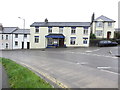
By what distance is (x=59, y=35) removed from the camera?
97.9ft

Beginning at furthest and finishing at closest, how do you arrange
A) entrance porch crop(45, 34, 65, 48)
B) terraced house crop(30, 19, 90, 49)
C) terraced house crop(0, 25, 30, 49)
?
terraced house crop(0, 25, 30, 49) < entrance porch crop(45, 34, 65, 48) < terraced house crop(30, 19, 90, 49)

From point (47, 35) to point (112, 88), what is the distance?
2693 centimetres

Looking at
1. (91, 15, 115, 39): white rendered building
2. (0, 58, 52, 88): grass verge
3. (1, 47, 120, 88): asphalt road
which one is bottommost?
(1, 47, 120, 88): asphalt road

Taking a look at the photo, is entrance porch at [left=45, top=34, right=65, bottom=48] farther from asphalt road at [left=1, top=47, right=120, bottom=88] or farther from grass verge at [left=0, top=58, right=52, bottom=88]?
grass verge at [left=0, top=58, right=52, bottom=88]

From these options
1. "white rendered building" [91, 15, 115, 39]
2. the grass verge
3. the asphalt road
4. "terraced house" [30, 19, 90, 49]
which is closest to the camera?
→ the grass verge

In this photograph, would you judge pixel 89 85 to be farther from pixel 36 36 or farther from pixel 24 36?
pixel 24 36

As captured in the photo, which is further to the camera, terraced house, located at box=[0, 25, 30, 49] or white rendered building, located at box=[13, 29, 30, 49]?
terraced house, located at box=[0, 25, 30, 49]

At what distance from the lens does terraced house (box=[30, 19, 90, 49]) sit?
2938 cm

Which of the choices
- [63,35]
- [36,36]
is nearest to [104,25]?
[63,35]

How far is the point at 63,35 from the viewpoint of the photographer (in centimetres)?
2988

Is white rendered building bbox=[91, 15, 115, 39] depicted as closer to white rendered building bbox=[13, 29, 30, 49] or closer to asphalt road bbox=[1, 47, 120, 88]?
white rendered building bbox=[13, 29, 30, 49]

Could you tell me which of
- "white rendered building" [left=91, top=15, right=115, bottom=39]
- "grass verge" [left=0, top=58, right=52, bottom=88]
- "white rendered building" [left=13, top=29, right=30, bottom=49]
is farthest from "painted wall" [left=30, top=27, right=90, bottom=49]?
"grass verge" [left=0, top=58, right=52, bottom=88]

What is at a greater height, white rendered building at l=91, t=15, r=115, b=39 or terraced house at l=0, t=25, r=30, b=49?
white rendered building at l=91, t=15, r=115, b=39

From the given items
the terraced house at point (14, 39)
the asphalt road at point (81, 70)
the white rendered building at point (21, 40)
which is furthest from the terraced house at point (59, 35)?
the asphalt road at point (81, 70)
